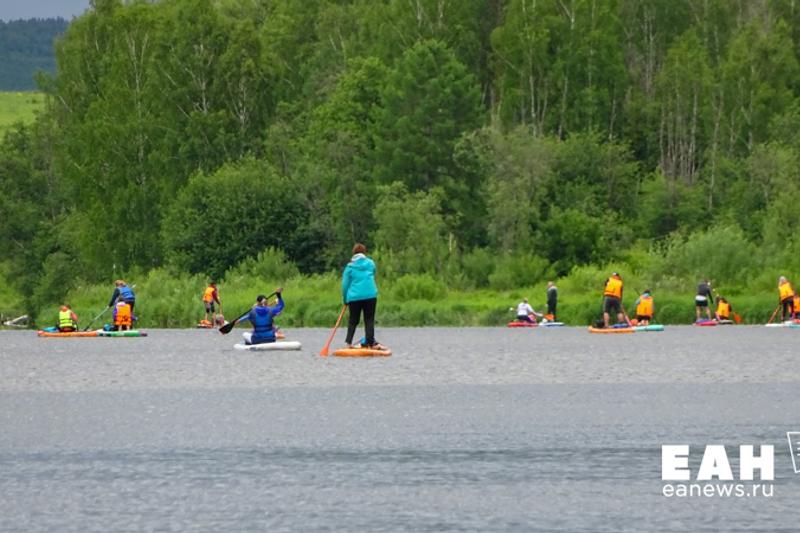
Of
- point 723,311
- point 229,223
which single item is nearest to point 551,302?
point 723,311

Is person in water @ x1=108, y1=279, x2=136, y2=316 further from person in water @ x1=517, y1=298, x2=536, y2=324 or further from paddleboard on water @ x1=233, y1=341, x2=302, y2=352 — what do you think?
person in water @ x1=517, y1=298, x2=536, y2=324

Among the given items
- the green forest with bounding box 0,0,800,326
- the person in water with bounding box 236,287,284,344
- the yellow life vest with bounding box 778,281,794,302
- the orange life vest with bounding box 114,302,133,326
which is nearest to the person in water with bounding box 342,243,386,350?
the person in water with bounding box 236,287,284,344

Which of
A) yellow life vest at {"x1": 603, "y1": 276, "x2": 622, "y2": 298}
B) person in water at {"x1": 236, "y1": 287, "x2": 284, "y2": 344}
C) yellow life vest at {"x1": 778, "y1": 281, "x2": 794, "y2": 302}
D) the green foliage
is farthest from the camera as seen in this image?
the green foliage

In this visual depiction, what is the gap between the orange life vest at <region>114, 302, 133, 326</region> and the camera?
51.3 metres

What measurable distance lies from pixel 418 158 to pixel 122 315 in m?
31.8

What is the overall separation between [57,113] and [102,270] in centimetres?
1928

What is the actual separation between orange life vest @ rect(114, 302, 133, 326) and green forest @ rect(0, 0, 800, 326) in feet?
56.5

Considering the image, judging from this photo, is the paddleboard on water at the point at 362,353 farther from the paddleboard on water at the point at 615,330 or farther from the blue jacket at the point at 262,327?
the paddleboard on water at the point at 615,330

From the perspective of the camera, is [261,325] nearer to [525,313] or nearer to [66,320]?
[66,320]

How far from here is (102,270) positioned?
9188cm

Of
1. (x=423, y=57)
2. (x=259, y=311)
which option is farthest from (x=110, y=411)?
(x=423, y=57)

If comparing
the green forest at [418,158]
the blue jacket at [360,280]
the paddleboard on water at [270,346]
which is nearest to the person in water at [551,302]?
the green forest at [418,158]

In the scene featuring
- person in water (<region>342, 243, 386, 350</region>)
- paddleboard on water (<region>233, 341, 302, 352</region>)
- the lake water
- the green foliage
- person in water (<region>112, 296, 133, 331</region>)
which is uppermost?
the green foliage

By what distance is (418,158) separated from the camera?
268 ft
